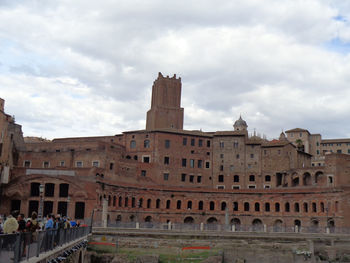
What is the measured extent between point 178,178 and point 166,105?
1791 centimetres

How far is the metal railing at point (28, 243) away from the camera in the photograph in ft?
34.6

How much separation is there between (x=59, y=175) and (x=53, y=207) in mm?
3945

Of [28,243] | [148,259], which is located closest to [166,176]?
[148,259]

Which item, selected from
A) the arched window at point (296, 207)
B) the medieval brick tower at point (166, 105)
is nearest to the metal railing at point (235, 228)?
the arched window at point (296, 207)

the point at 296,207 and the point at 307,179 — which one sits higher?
the point at 307,179

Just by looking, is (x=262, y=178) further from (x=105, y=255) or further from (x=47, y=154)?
(x=105, y=255)

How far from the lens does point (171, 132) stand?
228ft

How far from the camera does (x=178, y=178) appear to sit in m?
69.2

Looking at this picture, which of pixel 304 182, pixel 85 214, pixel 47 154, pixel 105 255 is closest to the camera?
pixel 105 255

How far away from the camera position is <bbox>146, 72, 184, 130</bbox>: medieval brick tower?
80.4 metres

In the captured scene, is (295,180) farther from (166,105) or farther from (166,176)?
(166,105)

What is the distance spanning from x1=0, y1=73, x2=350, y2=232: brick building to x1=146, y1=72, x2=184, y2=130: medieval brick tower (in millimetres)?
9663

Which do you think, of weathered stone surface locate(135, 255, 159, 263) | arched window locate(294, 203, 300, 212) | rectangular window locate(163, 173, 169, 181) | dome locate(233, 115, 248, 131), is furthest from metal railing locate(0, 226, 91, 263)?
dome locate(233, 115, 248, 131)

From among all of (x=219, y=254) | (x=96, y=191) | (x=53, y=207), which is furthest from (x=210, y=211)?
(x=219, y=254)
